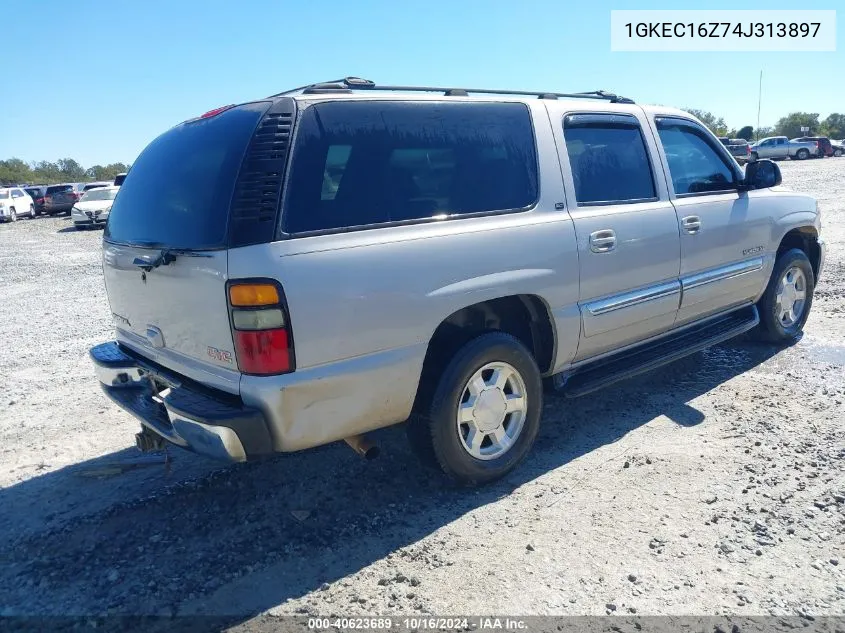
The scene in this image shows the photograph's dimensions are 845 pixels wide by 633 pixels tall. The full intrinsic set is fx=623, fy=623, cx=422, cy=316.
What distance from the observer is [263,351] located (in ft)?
8.36

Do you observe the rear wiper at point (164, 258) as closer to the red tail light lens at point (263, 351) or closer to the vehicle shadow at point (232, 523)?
the red tail light lens at point (263, 351)

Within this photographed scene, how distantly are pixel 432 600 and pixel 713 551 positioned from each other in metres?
1.27

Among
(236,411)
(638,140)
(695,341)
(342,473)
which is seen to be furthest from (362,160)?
(695,341)

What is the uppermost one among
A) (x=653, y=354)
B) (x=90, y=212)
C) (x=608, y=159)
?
(x=608, y=159)

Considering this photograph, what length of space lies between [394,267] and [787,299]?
4.25 metres

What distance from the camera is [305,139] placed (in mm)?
2721

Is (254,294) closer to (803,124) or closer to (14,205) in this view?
(14,205)

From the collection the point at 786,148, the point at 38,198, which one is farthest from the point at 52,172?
the point at 786,148

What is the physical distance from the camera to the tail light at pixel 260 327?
252 cm

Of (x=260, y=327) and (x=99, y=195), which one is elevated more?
(x=99, y=195)

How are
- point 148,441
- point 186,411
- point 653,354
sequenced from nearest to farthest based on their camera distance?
point 186,411 → point 148,441 → point 653,354

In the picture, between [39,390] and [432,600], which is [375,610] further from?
[39,390]

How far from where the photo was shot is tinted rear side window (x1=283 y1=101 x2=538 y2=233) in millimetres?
2717

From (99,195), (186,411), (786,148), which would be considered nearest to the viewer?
(186,411)
